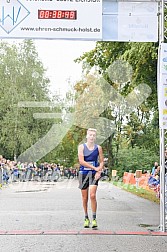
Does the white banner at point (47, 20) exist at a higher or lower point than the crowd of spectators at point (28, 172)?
higher

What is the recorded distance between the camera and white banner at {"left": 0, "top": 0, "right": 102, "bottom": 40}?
363 inches

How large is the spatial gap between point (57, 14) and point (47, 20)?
0.20 metres

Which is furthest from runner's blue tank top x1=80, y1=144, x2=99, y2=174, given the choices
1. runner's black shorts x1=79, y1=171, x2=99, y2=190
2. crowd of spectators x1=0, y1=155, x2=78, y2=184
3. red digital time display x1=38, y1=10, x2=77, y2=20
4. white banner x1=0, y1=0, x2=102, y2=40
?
crowd of spectators x1=0, y1=155, x2=78, y2=184

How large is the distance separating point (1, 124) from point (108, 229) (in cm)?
3875

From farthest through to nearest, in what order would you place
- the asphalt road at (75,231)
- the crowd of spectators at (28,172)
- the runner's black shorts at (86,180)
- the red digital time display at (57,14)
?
the crowd of spectators at (28,172)
the red digital time display at (57,14)
the runner's black shorts at (86,180)
the asphalt road at (75,231)

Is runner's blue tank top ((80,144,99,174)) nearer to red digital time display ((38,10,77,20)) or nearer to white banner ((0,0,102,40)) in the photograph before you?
white banner ((0,0,102,40))

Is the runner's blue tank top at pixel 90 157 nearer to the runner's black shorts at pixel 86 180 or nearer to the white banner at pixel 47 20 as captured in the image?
the runner's black shorts at pixel 86 180

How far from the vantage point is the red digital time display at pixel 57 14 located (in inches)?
362

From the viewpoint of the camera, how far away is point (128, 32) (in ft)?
31.1

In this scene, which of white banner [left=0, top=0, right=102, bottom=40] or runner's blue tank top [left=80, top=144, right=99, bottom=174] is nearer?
runner's blue tank top [left=80, top=144, right=99, bottom=174]

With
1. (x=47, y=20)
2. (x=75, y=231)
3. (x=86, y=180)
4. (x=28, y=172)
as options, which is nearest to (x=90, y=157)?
(x=86, y=180)

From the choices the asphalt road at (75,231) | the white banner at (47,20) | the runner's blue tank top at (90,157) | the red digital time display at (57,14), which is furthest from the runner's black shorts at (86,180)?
the red digital time display at (57,14)

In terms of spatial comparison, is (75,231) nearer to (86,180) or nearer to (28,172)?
(86,180)

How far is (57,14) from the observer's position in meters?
9.23
